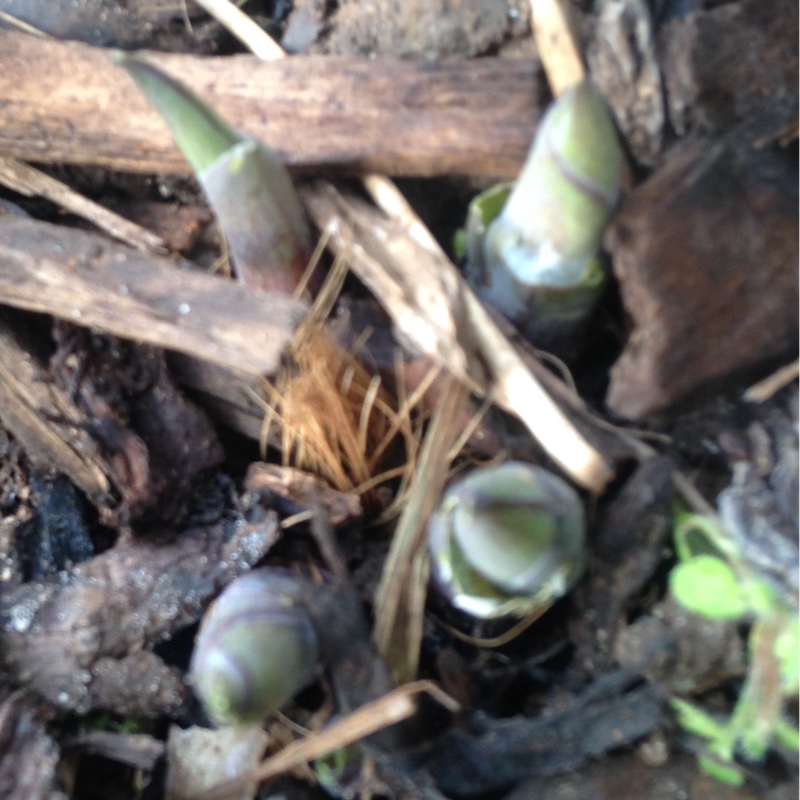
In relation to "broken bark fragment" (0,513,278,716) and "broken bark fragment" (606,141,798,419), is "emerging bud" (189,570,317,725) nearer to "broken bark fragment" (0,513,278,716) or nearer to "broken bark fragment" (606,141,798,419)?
"broken bark fragment" (0,513,278,716)

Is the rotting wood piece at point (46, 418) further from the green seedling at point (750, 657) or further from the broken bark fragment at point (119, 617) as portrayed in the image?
the green seedling at point (750, 657)

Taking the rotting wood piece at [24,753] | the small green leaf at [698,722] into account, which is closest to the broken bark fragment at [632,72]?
the small green leaf at [698,722]

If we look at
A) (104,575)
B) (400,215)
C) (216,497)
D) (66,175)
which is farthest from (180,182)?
(104,575)

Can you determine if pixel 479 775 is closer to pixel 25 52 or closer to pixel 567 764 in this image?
pixel 567 764

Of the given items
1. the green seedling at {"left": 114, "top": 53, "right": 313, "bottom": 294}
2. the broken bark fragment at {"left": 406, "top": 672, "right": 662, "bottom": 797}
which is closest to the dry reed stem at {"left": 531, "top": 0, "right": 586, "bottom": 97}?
the green seedling at {"left": 114, "top": 53, "right": 313, "bottom": 294}

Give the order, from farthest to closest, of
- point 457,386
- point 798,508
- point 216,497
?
point 216,497 < point 457,386 < point 798,508

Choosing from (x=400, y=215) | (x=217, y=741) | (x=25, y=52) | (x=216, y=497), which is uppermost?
(x=25, y=52)

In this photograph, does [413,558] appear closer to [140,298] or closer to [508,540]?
[508,540]

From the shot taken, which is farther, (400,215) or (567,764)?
(400,215)
